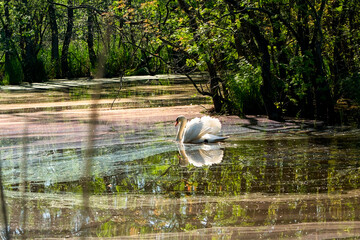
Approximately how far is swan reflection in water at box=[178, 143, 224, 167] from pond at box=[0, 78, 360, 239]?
→ 15 millimetres

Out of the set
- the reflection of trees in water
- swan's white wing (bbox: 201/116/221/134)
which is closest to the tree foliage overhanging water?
swan's white wing (bbox: 201/116/221/134)

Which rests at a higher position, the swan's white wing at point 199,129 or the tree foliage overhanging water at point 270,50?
the tree foliage overhanging water at point 270,50

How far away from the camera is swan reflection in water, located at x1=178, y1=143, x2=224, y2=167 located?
25.3 ft

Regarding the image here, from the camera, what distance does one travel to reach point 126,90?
19.6m

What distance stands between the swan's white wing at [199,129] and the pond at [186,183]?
0.60 ft

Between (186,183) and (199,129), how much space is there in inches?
109

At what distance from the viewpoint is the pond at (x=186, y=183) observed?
4.63 m

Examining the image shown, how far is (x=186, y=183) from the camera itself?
6.36 meters

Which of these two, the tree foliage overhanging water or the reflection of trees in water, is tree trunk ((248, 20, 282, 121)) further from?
the reflection of trees in water

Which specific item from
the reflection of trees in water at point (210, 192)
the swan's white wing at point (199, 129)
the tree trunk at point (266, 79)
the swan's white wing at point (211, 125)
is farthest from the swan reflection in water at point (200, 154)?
the tree trunk at point (266, 79)

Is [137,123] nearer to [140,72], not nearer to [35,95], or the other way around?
[35,95]

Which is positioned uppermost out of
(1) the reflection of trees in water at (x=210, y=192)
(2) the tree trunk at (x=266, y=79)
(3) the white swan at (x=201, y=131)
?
(2) the tree trunk at (x=266, y=79)

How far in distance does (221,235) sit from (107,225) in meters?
0.93

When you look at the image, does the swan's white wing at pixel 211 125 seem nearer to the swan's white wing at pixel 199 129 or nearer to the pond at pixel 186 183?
the swan's white wing at pixel 199 129
